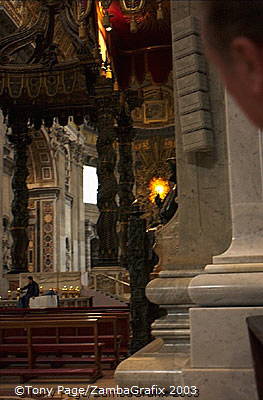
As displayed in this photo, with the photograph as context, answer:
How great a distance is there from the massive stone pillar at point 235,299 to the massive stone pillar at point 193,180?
1.89ft

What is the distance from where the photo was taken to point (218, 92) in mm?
3623

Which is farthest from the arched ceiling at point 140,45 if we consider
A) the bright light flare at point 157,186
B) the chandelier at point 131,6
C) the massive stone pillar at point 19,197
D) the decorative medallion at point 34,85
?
the bright light flare at point 157,186

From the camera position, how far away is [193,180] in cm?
364

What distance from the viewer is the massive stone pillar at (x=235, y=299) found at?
2.73 meters

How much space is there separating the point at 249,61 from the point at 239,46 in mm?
18

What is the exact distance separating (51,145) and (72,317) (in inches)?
595

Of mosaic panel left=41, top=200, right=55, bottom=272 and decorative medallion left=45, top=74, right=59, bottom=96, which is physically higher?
decorative medallion left=45, top=74, right=59, bottom=96

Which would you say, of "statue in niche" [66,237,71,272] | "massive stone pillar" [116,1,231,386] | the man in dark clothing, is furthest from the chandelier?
"statue in niche" [66,237,71,272]

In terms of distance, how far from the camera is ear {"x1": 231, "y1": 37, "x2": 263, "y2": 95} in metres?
0.47

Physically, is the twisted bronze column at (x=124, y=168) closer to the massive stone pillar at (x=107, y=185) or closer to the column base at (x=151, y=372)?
the massive stone pillar at (x=107, y=185)

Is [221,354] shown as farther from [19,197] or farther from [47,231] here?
[47,231]

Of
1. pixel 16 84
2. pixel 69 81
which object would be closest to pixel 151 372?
pixel 69 81

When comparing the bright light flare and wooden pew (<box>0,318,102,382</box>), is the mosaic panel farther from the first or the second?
wooden pew (<box>0,318,102,382</box>)

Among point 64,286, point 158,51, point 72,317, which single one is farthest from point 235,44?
point 64,286
